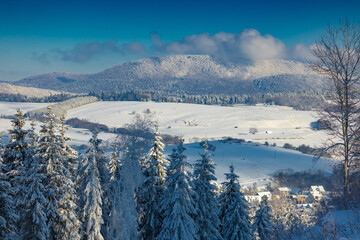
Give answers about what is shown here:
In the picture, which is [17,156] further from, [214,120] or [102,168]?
[214,120]

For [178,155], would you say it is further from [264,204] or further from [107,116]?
[107,116]

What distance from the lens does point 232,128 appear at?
450ft

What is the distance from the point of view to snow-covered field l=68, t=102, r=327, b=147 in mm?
122125

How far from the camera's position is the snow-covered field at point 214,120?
122 meters

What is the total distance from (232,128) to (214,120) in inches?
693

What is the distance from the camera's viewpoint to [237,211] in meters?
17.2

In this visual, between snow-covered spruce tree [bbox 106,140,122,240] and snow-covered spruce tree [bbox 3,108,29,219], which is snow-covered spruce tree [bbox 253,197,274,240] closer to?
snow-covered spruce tree [bbox 106,140,122,240]

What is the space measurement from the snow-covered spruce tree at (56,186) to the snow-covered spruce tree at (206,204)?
23.3 feet

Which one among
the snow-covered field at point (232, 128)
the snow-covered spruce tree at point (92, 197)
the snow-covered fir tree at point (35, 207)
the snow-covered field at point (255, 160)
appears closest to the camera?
the snow-covered fir tree at point (35, 207)

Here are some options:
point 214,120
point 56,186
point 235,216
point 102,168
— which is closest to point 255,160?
point 235,216

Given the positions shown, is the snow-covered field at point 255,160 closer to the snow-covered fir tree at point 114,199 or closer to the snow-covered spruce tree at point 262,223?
the snow-covered spruce tree at point 262,223

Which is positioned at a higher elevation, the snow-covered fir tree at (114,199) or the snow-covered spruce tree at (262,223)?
the snow-covered fir tree at (114,199)

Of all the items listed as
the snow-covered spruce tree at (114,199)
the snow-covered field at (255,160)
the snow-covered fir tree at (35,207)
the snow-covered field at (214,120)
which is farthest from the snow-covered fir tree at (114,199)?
the snow-covered field at (214,120)

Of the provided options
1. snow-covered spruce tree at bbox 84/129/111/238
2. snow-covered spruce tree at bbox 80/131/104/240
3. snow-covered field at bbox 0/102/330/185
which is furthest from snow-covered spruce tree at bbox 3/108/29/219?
snow-covered field at bbox 0/102/330/185
